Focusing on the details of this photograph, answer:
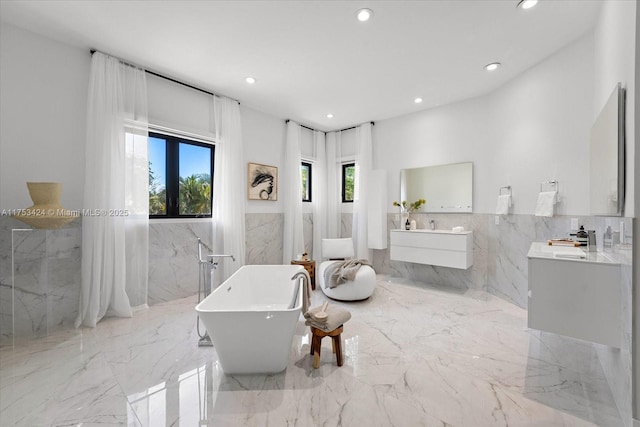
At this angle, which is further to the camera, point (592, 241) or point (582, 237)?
point (582, 237)

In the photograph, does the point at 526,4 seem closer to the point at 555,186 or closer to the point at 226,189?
the point at 555,186

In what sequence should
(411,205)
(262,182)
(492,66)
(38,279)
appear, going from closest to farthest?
(38,279)
(492,66)
(262,182)
(411,205)

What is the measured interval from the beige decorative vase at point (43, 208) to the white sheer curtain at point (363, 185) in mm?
4077

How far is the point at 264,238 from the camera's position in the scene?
4.62m

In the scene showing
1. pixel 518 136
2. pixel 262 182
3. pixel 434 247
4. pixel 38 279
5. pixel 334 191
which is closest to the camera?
pixel 38 279

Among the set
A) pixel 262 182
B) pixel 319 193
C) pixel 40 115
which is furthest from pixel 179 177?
pixel 319 193

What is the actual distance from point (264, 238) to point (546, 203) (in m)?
3.81

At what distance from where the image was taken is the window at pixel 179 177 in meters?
3.48

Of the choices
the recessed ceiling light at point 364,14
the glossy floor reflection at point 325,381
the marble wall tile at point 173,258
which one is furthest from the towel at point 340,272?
the recessed ceiling light at point 364,14

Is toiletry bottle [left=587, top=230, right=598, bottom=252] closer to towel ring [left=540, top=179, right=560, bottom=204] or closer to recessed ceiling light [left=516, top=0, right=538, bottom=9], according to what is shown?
towel ring [left=540, top=179, right=560, bottom=204]

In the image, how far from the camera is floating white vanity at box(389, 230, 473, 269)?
3.82m

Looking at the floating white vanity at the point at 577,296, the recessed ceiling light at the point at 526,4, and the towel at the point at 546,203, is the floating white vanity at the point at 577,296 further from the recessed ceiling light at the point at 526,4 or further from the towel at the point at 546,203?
the recessed ceiling light at the point at 526,4

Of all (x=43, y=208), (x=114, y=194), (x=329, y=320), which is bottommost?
(x=329, y=320)

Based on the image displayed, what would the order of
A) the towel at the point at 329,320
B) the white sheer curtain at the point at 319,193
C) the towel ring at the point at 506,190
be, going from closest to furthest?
the towel at the point at 329,320 < the towel ring at the point at 506,190 < the white sheer curtain at the point at 319,193
